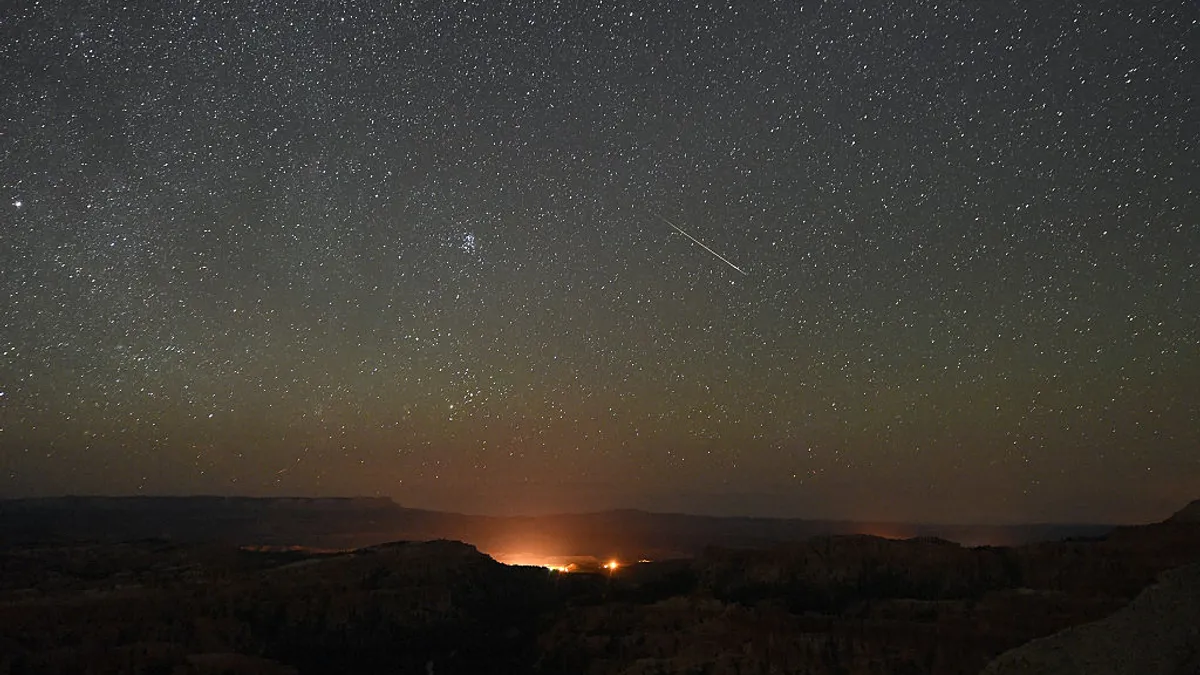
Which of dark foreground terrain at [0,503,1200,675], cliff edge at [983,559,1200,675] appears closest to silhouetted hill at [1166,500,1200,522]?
dark foreground terrain at [0,503,1200,675]

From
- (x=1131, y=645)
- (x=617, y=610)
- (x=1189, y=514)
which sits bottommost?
(x=617, y=610)

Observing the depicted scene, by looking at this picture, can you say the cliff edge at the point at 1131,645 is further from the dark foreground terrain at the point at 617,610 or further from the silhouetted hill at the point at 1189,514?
the silhouetted hill at the point at 1189,514

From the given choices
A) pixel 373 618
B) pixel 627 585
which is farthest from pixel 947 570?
pixel 373 618

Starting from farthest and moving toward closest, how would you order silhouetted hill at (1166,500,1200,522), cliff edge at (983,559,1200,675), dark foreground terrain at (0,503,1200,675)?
silhouetted hill at (1166,500,1200,522) < dark foreground terrain at (0,503,1200,675) < cliff edge at (983,559,1200,675)

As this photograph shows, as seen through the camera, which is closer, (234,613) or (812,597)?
(234,613)

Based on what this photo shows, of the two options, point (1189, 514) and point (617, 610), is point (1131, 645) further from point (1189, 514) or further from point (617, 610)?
point (1189, 514)

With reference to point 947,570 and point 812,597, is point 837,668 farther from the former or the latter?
point 947,570

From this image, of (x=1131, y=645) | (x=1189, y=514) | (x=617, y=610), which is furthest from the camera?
(x=1189, y=514)

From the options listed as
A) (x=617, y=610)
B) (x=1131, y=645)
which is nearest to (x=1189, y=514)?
(x=1131, y=645)

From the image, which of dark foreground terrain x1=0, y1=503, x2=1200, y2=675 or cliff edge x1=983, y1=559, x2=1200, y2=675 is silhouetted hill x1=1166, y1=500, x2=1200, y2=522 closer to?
dark foreground terrain x1=0, y1=503, x2=1200, y2=675
